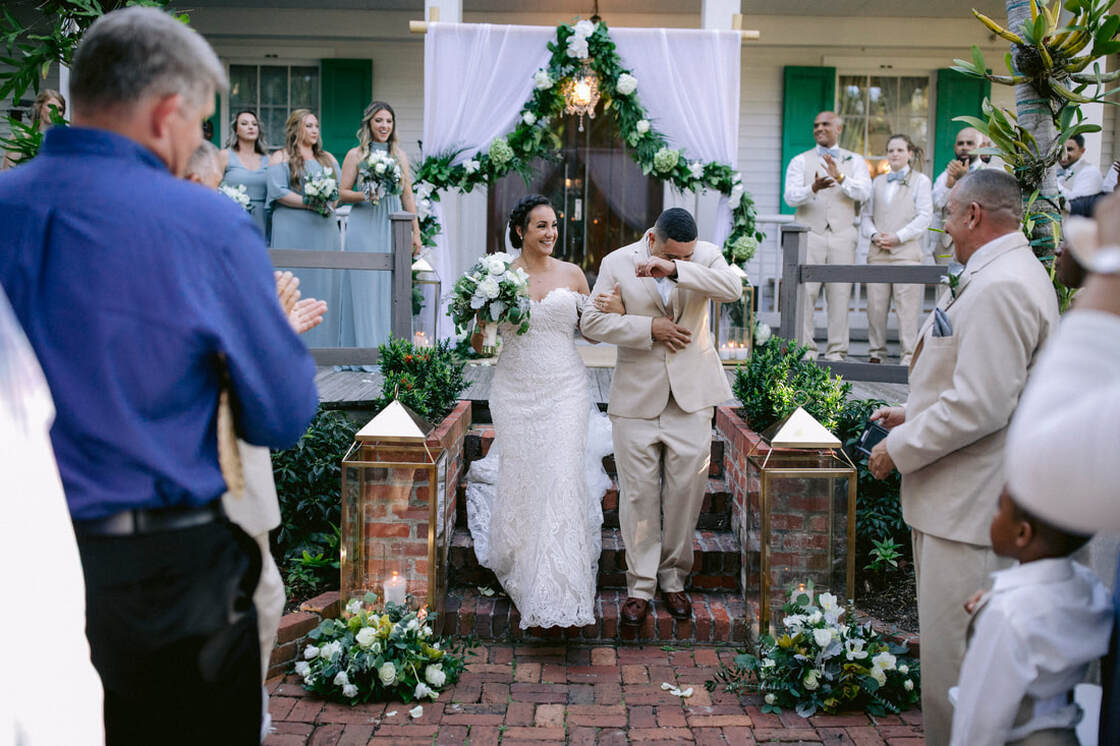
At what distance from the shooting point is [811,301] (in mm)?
9344

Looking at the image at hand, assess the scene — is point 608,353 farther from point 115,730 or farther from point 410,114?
point 115,730

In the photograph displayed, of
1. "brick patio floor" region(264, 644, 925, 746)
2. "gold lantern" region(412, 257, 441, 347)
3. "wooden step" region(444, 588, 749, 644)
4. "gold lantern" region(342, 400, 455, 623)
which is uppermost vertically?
"gold lantern" region(412, 257, 441, 347)

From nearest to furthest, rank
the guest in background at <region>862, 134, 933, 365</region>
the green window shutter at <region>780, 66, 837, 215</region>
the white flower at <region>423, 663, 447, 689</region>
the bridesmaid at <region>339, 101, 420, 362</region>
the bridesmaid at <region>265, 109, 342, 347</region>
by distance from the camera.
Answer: the white flower at <region>423, 663, 447, 689</region> < the bridesmaid at <region>265, 109, 342, 347</region> < the bridesmaid at <region>339, 101, 420, 362</region> < the guest in background at <region>862, 134, 933, 365</region> < the green window shutter at <region>780, 66, 837, 215</region>

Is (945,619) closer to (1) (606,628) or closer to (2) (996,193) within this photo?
(2) (996,193)

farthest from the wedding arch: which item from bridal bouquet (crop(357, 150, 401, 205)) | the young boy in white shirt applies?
the young boy in white shirt

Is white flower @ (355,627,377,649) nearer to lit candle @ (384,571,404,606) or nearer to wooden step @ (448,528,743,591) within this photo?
lit candle @ (384,571,404,606)

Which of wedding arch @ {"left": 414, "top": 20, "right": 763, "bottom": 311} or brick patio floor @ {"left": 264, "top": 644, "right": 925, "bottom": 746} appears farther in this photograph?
wedding arch @ {"left": 414, "top": 20, "right": 763, "bottom": 311}

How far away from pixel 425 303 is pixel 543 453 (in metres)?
3.36

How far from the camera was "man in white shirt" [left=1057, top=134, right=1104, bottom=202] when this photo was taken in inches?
273

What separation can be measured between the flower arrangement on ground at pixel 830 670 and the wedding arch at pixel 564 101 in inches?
160

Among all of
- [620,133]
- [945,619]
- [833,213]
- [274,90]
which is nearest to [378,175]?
[620,133]

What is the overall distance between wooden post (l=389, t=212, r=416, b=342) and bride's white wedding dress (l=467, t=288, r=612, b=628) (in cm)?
162

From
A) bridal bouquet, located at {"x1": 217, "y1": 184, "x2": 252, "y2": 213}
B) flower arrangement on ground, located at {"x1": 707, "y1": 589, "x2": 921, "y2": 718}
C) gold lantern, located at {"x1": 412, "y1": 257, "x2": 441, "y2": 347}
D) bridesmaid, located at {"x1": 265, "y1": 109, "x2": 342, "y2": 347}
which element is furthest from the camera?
bridesmaid, located at {"x1": 265, "y1": 109, "x2": 342, "y2": 347}

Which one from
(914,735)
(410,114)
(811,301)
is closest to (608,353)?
(811,301)
